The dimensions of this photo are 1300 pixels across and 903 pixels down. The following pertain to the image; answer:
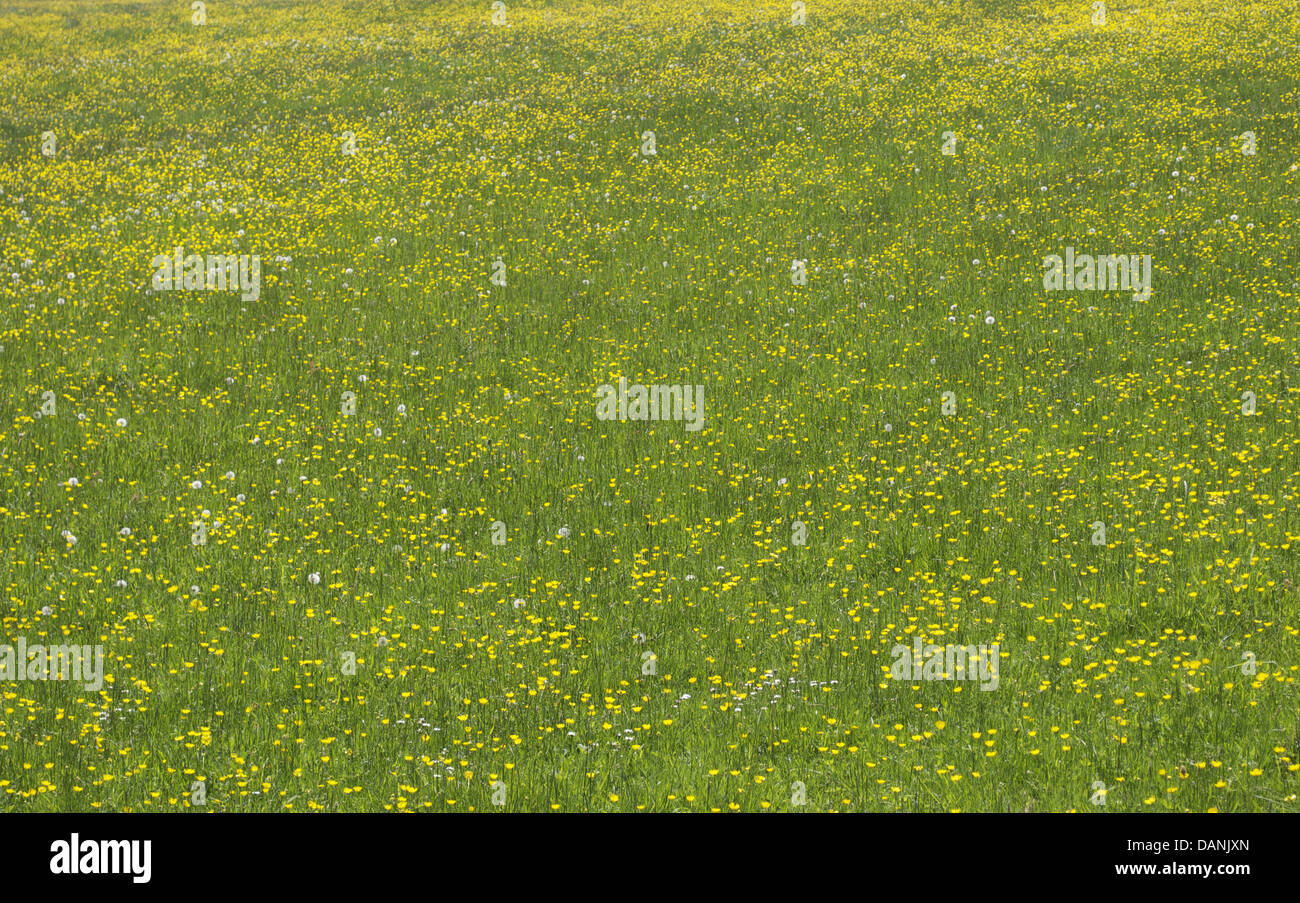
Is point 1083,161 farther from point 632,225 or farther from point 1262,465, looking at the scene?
point 1262,465

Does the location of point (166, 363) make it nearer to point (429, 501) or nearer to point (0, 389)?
point (0, 389)

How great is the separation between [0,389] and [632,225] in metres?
10.5

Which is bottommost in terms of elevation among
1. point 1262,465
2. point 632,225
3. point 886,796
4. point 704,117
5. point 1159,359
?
point 886,796

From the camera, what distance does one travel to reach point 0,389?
15.6m

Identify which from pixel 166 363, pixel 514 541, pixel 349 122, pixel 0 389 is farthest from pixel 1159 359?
pixel 349 122

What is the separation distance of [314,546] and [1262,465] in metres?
9.52

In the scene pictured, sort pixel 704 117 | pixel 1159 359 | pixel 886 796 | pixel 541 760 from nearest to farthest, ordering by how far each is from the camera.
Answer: pixel 886 796
pixel 541 760
pixel 1159 359
pixel 704 117

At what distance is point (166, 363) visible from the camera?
53.9ft

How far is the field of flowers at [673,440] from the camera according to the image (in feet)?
26.7

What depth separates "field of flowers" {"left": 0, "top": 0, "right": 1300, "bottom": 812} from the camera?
813 centimetres

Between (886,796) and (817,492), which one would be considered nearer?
(886,796)

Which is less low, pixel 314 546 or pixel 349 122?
pixel 349 122

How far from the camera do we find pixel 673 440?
13.9 meters

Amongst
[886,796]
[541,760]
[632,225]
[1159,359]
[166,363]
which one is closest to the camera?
[886,796]
